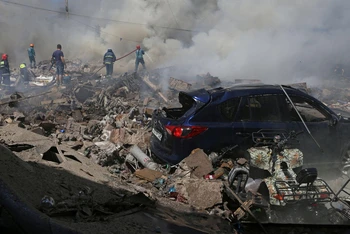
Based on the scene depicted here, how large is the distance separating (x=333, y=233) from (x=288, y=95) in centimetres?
250

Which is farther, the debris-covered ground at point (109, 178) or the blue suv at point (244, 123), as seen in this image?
the blue suv at point (244, 123)

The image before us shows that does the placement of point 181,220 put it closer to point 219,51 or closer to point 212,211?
point 212,211

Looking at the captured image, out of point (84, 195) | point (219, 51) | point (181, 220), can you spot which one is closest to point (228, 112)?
point (181, 220)

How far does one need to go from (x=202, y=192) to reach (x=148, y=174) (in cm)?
119

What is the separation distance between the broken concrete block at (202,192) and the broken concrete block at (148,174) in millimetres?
662

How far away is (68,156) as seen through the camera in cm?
538

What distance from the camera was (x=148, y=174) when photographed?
5.32m

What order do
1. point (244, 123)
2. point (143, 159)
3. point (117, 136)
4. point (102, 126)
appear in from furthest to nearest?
1. point (102, 126)
2. point (117, 136)
3. point (143, 159)
4. point (244, 123)

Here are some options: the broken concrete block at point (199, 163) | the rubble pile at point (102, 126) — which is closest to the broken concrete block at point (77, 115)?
the rubble pile at point (102, 126)

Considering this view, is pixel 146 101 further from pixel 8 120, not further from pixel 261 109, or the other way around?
pixel 261 109

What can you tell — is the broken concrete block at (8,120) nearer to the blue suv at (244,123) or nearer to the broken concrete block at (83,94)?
the broken concrete block at (83,94)

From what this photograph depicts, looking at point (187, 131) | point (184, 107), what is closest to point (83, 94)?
point (184, 107)

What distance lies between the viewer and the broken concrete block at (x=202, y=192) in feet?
14.2

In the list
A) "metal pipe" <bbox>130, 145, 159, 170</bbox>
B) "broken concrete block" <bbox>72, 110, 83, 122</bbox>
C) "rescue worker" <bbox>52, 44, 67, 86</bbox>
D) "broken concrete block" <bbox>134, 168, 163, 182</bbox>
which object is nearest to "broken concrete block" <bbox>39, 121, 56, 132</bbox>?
"broken concrete block" <bbox>72, 110, 83, 122</bbox>
